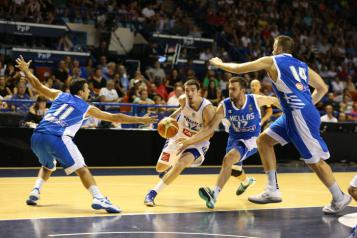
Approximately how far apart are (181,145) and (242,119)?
3.01 feet

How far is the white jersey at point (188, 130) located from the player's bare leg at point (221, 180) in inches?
Result: 14.7

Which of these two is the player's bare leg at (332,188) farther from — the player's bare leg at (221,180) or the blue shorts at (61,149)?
the blue shorts at (61,149)

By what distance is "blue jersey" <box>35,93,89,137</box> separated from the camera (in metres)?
7.26

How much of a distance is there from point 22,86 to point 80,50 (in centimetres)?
421

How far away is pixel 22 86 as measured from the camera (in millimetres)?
12750

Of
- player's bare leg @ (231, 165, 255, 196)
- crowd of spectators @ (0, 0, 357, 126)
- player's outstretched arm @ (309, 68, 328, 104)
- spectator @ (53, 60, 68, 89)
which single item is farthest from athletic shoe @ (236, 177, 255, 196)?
spectator @ (53, 60, 68, 89)

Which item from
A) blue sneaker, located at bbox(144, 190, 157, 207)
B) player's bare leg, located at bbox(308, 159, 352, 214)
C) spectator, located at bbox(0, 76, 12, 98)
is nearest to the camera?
player's bare leg, located at bbox(308, 159, 352, 214)

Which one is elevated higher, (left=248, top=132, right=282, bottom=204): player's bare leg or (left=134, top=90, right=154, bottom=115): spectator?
(left=248, top=132, right=282, bottom=204): player's bare leg

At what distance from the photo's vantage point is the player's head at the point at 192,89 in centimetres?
805

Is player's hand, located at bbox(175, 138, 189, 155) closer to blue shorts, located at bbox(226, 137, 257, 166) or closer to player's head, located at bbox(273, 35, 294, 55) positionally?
blue shorts, located at bbox(226, 137, 257, 166)

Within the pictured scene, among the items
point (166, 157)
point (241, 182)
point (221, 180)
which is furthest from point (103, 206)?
point (241, 182)

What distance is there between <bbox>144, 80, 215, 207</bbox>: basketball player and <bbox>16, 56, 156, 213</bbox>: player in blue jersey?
794 millimetres

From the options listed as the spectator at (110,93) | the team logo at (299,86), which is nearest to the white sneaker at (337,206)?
the team logo at (299,86)

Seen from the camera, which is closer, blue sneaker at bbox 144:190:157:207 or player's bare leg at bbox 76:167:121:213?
player's bare leg at bbox 76:167:121:213
